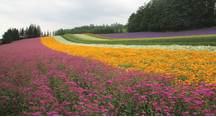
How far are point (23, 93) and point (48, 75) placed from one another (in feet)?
6.18

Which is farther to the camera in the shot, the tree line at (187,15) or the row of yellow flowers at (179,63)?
the tree line at (187,15)

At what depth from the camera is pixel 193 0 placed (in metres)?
36.2

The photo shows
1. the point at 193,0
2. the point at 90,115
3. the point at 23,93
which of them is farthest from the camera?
the point at 193,0

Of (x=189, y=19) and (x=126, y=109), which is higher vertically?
(x=189, y=19)

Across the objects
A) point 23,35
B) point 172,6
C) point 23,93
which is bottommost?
point 23,93

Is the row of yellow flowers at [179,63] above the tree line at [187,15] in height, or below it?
below

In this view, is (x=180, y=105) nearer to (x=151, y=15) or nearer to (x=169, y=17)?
(x=169, y=17)

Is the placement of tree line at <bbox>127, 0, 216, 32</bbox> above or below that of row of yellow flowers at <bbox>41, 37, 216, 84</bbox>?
above

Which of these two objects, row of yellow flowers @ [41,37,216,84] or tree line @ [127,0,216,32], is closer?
row of yellow flowers @ [41,37,216,84]

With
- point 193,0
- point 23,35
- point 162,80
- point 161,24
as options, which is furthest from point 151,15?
point 23,35

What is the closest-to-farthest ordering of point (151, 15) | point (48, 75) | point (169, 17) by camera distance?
point (48, 75), point (169, 17), point (151, 15)

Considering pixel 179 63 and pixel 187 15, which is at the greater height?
pixel 187 15

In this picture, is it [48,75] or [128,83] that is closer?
[128,83]

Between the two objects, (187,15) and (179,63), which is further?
(187,15)
